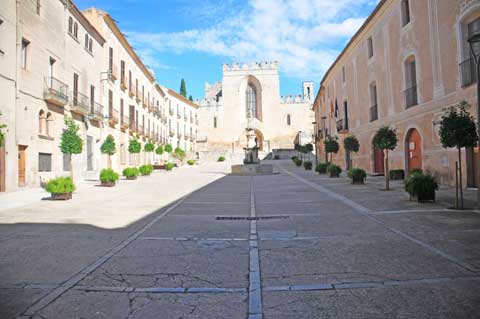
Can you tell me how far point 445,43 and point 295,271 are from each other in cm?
1185

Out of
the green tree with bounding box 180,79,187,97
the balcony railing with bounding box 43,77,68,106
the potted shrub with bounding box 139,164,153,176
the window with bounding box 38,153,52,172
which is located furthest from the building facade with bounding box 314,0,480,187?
the green tree with bounding box 180,79,187,97

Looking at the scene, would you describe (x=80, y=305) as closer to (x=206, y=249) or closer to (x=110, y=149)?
(x=206, y=249)

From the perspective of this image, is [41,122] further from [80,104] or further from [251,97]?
[251,97]

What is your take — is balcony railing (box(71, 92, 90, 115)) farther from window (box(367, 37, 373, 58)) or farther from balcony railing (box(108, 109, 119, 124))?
window (box(367, 37, 373, 58))

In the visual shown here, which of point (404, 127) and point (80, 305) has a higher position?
point (404, 127)

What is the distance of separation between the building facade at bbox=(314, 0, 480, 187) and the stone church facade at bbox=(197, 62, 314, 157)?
37.1 m

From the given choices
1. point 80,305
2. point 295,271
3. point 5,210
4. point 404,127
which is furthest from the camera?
A: point 404,127

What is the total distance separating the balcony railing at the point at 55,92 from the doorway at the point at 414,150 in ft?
57.3

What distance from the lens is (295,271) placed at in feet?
12.3

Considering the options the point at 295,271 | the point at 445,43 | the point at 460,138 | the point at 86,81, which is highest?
the point at 86,81

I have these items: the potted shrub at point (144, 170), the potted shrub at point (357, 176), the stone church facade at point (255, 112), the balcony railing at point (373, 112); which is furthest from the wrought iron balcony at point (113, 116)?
the stone church facade at point (255, 112)

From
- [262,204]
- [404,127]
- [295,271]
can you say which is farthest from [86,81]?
[295,271]

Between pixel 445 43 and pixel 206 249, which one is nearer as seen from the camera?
pixel 206 249

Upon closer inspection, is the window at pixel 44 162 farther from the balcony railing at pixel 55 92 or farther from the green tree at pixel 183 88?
the green tree at pixel 183 88
